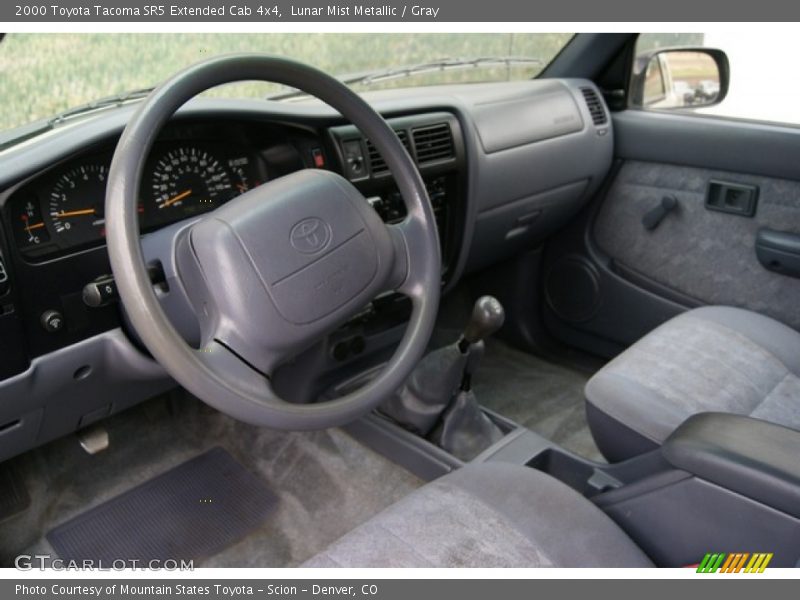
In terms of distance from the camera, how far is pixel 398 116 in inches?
67.7

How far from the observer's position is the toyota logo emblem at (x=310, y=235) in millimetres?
1060

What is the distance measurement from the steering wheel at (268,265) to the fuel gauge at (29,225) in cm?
18

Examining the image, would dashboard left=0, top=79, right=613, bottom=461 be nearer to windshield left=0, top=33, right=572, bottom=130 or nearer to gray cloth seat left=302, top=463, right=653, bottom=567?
windshield left=0, top=33, right=572, bottom=130

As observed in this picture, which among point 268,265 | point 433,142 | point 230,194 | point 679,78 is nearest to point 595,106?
point 679,78

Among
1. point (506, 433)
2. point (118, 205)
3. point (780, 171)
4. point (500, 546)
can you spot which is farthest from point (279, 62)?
point (780, 171)

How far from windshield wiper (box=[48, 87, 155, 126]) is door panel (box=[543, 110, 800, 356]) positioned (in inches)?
55.5

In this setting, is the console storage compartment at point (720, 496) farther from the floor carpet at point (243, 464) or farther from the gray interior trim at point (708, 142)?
the gray interior trim at point (708, 142)

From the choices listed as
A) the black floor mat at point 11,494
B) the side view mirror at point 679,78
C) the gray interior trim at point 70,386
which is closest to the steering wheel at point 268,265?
the gray interior trim at point 70,386

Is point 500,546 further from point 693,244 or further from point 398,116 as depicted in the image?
point 693,244

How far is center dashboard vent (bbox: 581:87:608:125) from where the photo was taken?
7.07 feet

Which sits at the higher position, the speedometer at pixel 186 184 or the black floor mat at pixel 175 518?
the speedometer at pixel 186 184

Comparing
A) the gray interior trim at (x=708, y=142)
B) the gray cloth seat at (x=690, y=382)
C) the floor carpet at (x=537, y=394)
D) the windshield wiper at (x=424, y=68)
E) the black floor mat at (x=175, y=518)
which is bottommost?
the floor carpet at (x=537, y=394)

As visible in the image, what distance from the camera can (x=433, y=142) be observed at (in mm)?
1769

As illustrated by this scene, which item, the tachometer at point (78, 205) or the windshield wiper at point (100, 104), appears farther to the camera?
the windshield wiper at point (100, 104)
